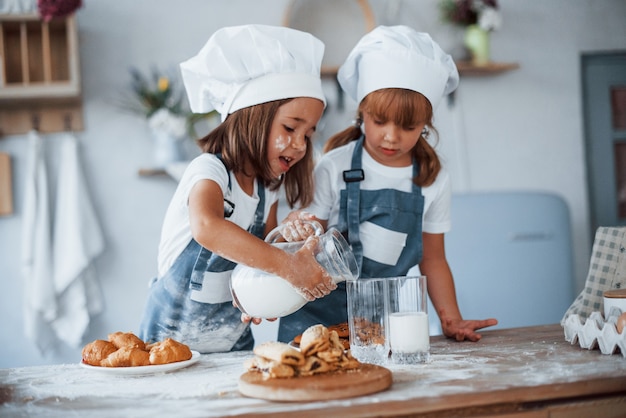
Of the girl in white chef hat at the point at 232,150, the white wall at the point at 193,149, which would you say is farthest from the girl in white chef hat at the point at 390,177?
the white wall at the point at 193,149

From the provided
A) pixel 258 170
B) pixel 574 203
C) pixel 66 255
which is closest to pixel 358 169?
pixel 258 170

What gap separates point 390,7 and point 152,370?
2195 mm

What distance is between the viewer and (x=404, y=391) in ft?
3.18

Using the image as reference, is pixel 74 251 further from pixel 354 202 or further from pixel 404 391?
pixel 404 391

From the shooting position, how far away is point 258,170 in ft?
5.01

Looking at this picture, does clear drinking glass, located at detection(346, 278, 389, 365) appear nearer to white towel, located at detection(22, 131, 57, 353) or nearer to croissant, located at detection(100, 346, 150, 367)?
croissant, located at detection(100, 346, 150, 367)

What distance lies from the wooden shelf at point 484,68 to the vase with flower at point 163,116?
1015mm

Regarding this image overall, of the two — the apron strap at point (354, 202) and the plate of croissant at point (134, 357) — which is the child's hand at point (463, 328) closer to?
the apron strap at point (354, 202)

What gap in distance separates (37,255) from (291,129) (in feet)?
5.03

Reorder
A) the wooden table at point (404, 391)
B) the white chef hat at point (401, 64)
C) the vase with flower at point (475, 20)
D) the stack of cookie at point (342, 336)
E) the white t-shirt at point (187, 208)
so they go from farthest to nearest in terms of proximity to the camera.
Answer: the vase with flower at point (475, 20) < the white chef hat at point (401, 64) < the white t-shirt at point (187, 208) < the stack of cookie at point (342, 336) < the wooden table at point (404, 391)

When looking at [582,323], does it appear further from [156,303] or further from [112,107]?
[112,107]

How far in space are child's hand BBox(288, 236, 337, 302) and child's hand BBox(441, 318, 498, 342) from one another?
0.39 meters

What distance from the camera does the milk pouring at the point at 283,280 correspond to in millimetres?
1189

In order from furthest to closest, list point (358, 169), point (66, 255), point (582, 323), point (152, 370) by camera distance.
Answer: point (66, 255) < point (358, 169) < point (582, 323) < point (152, 370)
